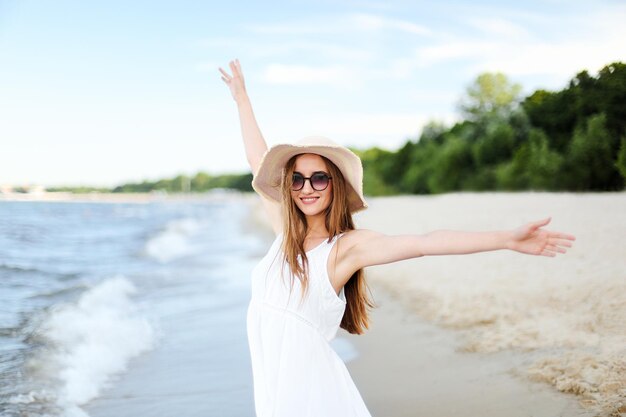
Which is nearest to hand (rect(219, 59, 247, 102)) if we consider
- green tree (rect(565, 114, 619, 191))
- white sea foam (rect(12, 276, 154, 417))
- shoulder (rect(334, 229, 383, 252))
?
shoulder (rect(334, 229, 383, 252))

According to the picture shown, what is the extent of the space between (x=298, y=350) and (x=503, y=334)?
446 centimetres

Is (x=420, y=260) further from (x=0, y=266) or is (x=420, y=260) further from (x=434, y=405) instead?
(x=0, y=266)

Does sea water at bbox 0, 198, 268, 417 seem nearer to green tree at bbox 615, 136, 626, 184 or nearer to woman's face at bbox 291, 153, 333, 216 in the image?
woman's face at bbox 291, 153, 333, 216

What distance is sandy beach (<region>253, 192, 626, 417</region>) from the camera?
447 cm

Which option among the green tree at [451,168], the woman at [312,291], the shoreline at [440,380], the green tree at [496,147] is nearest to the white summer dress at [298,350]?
the woman at [312,291]

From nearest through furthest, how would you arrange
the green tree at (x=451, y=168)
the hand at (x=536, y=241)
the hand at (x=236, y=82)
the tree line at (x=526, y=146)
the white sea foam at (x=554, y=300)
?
the hand at (x=536, y=241) < the hand at (x=236, y=82) < the white sea foam at (x=554, y=300) < the tree line at (x=526, y=146) < the green tree at (x=451, y=168)

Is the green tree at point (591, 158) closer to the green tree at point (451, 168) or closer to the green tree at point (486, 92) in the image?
the green tree at point (451, 168)

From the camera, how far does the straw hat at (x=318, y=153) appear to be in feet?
7.96

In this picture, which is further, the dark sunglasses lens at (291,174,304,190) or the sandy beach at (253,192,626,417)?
the sandy beach at (253,192,626,417)

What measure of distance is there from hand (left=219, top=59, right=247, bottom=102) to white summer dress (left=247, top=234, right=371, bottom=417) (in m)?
1.20

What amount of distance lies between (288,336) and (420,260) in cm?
962

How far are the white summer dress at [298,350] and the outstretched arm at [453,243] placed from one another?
0.47 feet

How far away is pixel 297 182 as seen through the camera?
2.51 m

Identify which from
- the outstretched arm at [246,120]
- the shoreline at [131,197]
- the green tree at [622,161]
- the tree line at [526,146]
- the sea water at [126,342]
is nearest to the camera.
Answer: the outstretched arm at [246,120]
